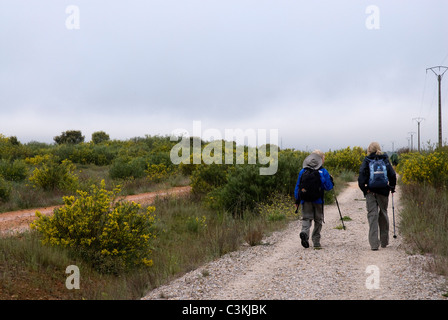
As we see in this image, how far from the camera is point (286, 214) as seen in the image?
11.8 meters

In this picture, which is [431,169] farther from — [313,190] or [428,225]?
[313,190]

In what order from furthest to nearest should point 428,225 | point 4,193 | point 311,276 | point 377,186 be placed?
point 4,193, point 428,225, point 377,186, point 311,276

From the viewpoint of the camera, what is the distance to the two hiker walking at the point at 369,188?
296 inches

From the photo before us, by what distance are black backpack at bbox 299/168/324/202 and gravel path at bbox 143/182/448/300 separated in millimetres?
1080

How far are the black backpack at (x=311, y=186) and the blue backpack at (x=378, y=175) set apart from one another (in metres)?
1.02

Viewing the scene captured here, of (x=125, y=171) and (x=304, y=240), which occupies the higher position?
(x=125, y=171)

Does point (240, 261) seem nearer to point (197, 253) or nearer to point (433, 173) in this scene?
point (197, 253)

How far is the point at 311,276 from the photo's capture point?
228 inches

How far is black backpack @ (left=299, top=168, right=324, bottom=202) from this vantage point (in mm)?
7671

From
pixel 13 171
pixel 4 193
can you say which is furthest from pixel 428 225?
pixel 13 171

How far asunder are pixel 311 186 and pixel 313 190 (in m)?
0.09

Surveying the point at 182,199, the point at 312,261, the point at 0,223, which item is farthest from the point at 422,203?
the point at 0,223

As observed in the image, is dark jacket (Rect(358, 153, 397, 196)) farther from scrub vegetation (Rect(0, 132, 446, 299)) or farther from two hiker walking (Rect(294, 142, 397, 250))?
scrub vegetation (Rect(0, 132, 446, 299))

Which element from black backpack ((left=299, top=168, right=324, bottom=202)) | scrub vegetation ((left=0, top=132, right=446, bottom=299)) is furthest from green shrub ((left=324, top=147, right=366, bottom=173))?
black backpack ((left=299, top=168, right=324, bottom=202))
